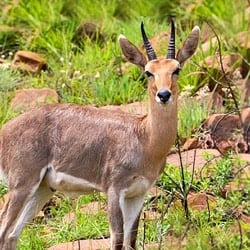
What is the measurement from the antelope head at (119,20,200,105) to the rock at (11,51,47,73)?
5263mm

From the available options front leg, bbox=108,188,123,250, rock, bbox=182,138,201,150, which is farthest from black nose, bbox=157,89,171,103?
rock, bbox=182,138,201,150

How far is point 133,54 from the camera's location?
30.4 ft

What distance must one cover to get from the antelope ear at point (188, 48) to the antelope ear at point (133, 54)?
10.5 inches

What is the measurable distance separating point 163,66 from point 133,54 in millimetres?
478

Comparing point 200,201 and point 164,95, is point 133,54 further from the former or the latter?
point 200,201

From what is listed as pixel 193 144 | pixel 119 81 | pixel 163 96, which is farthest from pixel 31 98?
pixel 163 96

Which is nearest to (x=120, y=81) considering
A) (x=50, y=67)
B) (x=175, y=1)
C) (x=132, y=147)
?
(x=50, y=67)

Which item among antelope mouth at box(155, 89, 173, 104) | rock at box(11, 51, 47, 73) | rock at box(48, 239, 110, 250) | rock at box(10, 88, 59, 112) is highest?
rock at box(11, 51, 47, 73)

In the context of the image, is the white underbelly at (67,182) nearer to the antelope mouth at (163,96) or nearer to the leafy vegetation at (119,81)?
the leafy vegetation at (119,81)

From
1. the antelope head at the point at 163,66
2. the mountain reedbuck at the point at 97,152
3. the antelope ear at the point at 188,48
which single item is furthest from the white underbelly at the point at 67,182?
the antelope ear at the point at 188,48

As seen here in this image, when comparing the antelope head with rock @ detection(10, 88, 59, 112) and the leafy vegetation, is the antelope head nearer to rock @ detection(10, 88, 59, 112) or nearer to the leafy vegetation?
the leafy vegetation

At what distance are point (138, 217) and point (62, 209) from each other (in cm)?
172

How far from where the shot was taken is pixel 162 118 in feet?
29.2

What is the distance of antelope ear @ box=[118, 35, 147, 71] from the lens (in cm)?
922
